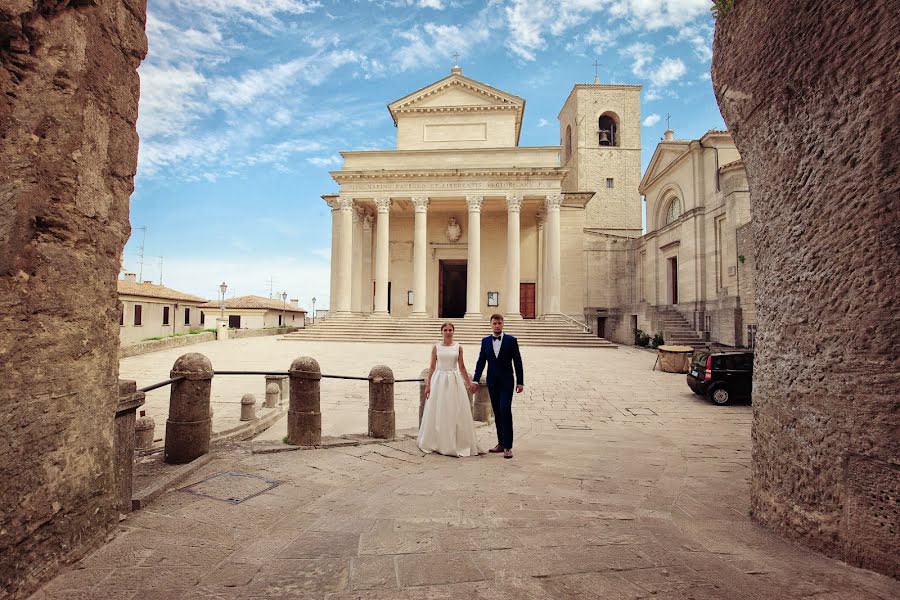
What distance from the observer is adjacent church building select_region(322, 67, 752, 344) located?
24.8m

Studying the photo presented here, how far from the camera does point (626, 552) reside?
268 cm

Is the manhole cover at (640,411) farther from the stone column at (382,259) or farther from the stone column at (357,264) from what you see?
the stone column at (357,264)

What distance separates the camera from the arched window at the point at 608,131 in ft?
121

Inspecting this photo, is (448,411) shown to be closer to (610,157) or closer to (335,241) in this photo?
(335,241)

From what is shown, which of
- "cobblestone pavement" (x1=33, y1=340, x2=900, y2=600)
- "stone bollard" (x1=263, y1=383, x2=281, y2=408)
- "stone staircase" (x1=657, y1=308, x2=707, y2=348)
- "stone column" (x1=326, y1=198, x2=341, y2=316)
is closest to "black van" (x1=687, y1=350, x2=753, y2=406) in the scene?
"cobblestone pavement" (x1=33, y1=340, x2=900, y2=600)

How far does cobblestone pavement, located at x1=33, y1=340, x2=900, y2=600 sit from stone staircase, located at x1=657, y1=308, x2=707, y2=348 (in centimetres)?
1642

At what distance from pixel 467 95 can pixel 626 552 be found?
102 feet

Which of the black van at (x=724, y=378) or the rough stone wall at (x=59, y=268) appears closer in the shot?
the rough stone wall at (x=59, y=268)

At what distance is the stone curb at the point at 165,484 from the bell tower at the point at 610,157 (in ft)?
117

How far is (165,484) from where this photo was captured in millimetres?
3463

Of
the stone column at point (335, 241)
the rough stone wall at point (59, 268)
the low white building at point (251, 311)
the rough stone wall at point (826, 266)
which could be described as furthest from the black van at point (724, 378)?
the low white building at point (251, 311)

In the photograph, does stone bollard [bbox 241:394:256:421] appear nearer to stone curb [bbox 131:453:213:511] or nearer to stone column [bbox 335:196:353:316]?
stone curb [bbox 131:453:213:511]

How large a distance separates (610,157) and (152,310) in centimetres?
3603

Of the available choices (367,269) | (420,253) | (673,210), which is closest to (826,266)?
(420,253)
